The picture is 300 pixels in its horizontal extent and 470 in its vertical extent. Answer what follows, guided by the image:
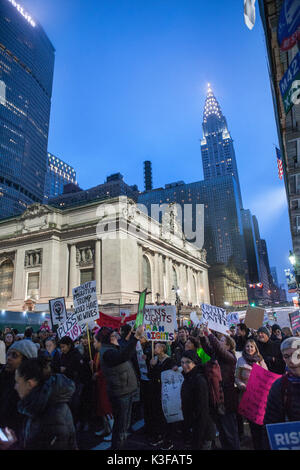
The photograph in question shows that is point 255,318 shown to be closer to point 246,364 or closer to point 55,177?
point 246,364

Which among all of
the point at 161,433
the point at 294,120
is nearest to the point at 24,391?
the point at 161,433

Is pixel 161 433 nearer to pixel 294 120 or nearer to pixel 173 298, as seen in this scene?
pixel 294 120

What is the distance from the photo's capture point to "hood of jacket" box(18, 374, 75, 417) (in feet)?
9.27

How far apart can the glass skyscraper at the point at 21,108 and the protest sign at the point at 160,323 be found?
10473cm

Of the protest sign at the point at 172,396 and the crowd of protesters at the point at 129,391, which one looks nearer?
the crowd of protesters at the point at 129,391

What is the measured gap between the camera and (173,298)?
46469 mm

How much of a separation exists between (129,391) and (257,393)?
6.84 ft

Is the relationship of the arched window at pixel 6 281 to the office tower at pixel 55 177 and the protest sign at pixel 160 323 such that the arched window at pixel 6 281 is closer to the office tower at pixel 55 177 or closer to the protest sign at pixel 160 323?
the protest sign at pixel 160 323

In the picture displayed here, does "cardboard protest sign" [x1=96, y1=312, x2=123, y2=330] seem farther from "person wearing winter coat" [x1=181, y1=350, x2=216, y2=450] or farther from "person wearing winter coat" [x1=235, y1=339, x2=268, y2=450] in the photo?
"person wearing winter coat" [x1=181, y1=350, x2=216, y2=450]

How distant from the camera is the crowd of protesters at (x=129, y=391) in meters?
2.95

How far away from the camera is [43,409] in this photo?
2.84 m

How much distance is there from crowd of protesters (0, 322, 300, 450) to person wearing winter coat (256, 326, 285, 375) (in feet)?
0.07

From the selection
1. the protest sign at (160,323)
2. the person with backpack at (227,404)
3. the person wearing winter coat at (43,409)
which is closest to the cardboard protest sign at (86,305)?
the protest sign at (160,323)

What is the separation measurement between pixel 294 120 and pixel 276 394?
1509 centimetres
